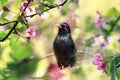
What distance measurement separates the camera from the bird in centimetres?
176

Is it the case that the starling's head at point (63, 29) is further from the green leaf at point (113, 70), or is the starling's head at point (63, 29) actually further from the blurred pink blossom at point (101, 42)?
the blurred pink blossom at point (101, 42)

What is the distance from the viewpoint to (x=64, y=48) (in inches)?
71.0

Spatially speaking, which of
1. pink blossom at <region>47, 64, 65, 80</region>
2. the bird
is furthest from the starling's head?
pink blossom at <region>47, 64, 65, 80</region>

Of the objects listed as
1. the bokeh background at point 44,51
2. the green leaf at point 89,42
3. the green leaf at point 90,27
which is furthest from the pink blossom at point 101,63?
the green leaf at point 90,27

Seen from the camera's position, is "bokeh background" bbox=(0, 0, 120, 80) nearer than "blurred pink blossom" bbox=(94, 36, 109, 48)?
Yes

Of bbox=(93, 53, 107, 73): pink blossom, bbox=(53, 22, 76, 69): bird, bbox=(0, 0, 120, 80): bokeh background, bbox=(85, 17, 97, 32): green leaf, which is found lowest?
bbox=(85, 17, 97, 32): green leaf

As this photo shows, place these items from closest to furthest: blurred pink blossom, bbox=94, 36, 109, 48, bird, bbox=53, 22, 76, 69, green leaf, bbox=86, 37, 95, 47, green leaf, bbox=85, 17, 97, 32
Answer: bird, bbox=53, 22, 76, 69 → green leaf, bbox=86, 37, 95, 47 → blurred pink blossom, bbox=94, 36, 109, 48 → green leaf, bbox=85, 17, 97, 32

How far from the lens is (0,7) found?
1.74 metres

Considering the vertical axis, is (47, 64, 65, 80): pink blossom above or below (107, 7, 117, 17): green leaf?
below

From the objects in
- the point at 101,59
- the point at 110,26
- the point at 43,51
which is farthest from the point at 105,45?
the point at 101,59

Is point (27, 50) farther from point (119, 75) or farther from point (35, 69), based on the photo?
point (119, 75)

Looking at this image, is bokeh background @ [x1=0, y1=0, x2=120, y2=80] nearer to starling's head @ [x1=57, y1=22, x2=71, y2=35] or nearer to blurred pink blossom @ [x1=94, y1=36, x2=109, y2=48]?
blurred pink blossom @ [x1=94, y1=36, x2=109, y2=48]

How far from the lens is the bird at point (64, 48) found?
1.76 m

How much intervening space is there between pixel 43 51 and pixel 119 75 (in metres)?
1.15
